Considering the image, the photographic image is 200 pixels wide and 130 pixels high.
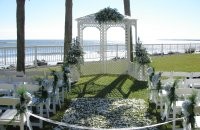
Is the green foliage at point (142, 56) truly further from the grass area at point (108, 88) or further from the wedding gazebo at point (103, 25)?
the wedding gazebo at point (103, 25)

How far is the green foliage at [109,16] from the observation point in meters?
17.1

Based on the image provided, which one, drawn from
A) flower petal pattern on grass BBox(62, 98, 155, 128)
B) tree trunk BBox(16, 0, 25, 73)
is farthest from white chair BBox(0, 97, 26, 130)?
tree trunk BBox(16, 0, 25, 73)

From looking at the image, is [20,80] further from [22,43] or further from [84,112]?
[22,43]

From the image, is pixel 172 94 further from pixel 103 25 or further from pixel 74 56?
pixel 103 25

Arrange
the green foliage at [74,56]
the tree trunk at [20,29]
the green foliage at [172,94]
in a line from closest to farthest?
the green foliage at [172,94]
the tree trunk at [20,29]
the green foliage at [74,56]

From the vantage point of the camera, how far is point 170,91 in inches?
341

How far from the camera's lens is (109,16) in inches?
675

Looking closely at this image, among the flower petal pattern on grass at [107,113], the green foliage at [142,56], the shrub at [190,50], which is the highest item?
the shrub at [190,50]

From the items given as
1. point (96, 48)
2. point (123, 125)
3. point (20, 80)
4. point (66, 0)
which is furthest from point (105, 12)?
point (123, 125)

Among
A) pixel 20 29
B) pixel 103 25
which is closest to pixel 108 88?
pixel 20 29

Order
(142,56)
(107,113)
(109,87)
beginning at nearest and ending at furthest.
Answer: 1. (107,113)
2. (109,87)
3. (142,56)

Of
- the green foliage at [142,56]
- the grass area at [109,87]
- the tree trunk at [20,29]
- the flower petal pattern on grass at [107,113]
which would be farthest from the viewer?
the green foliage at [142,56]

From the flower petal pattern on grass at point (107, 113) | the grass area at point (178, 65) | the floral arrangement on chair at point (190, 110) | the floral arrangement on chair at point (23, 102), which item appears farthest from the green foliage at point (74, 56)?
the floral arrangement on chair at point (190, 110)

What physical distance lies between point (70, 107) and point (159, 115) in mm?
2466
